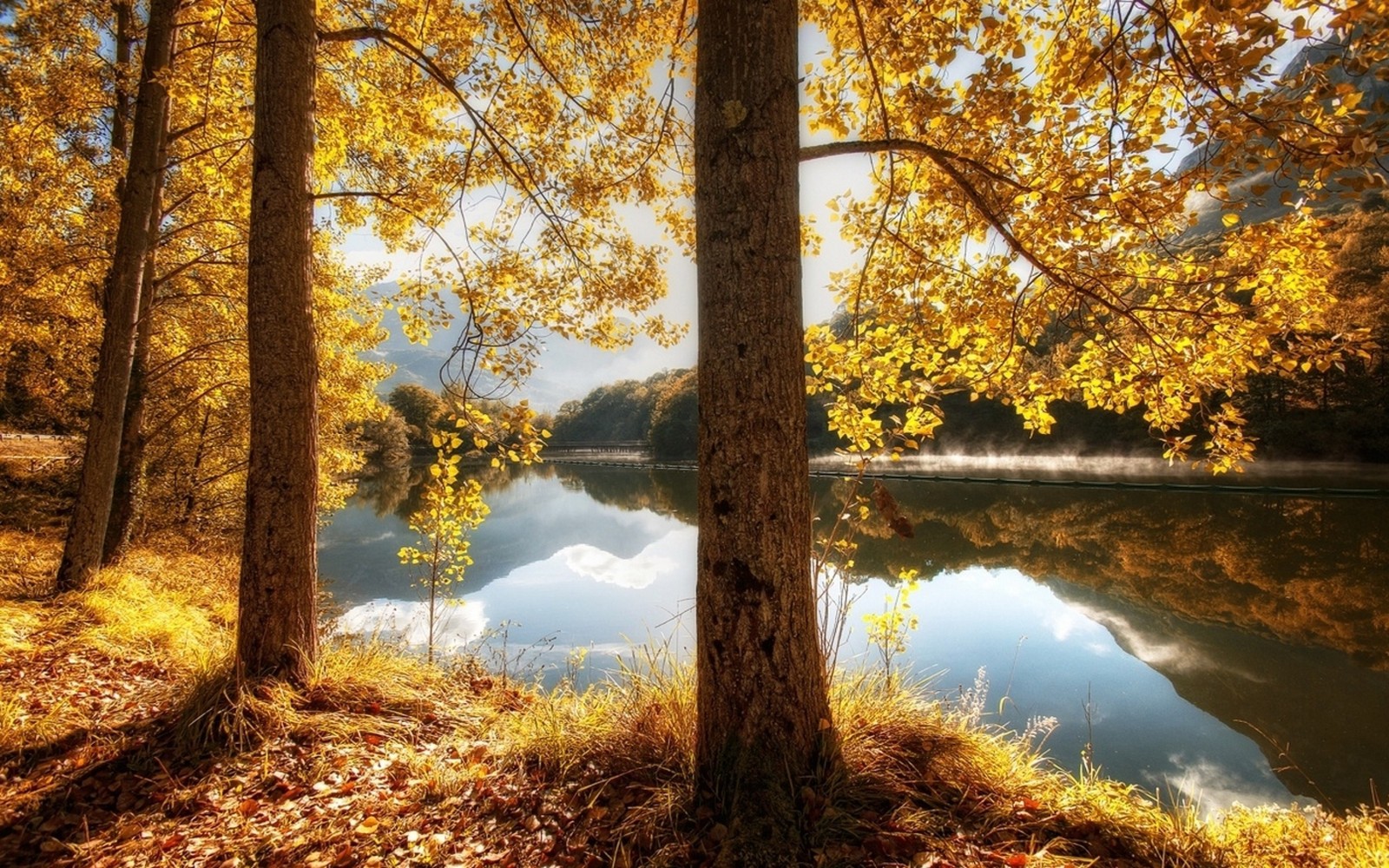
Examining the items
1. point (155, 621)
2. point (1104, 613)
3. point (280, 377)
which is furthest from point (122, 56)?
point (1104, 613)

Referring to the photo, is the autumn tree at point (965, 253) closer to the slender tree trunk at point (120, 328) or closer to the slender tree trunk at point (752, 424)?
the slender tree trunk at point (752, 424)

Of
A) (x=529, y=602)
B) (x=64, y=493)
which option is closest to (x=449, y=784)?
(x=529, y=602)

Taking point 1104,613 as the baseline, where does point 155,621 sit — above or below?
above

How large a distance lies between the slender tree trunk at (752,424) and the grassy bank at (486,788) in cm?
28

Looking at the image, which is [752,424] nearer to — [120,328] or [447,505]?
[447,505]

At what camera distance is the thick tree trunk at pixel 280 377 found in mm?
2961

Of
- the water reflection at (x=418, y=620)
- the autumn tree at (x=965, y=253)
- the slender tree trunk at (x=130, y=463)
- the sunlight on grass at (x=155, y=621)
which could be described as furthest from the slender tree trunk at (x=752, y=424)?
the slender tree trunk at (x=130, y=463)

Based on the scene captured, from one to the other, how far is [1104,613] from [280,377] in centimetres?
1288

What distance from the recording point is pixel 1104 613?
33.9ft

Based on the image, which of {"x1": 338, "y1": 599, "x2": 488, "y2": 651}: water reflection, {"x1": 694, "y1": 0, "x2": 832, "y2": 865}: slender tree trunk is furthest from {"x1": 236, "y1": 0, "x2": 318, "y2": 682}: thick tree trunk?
{"x1": 338, "y1": 599, "x2": 488, "y2": 651}: water reflection

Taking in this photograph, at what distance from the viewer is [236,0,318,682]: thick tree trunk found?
9.71 ft

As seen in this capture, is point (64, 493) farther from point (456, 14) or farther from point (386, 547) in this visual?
point (456, 14)

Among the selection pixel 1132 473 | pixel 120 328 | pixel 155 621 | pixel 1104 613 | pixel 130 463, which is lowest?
pixel 1104 613

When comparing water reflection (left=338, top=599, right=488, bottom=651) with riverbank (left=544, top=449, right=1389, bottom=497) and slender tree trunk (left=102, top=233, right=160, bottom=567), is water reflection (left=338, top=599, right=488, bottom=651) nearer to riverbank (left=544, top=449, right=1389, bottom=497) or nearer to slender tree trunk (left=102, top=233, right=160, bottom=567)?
slender tree trunk (left=102, top=233, right=160, bottom=567)
